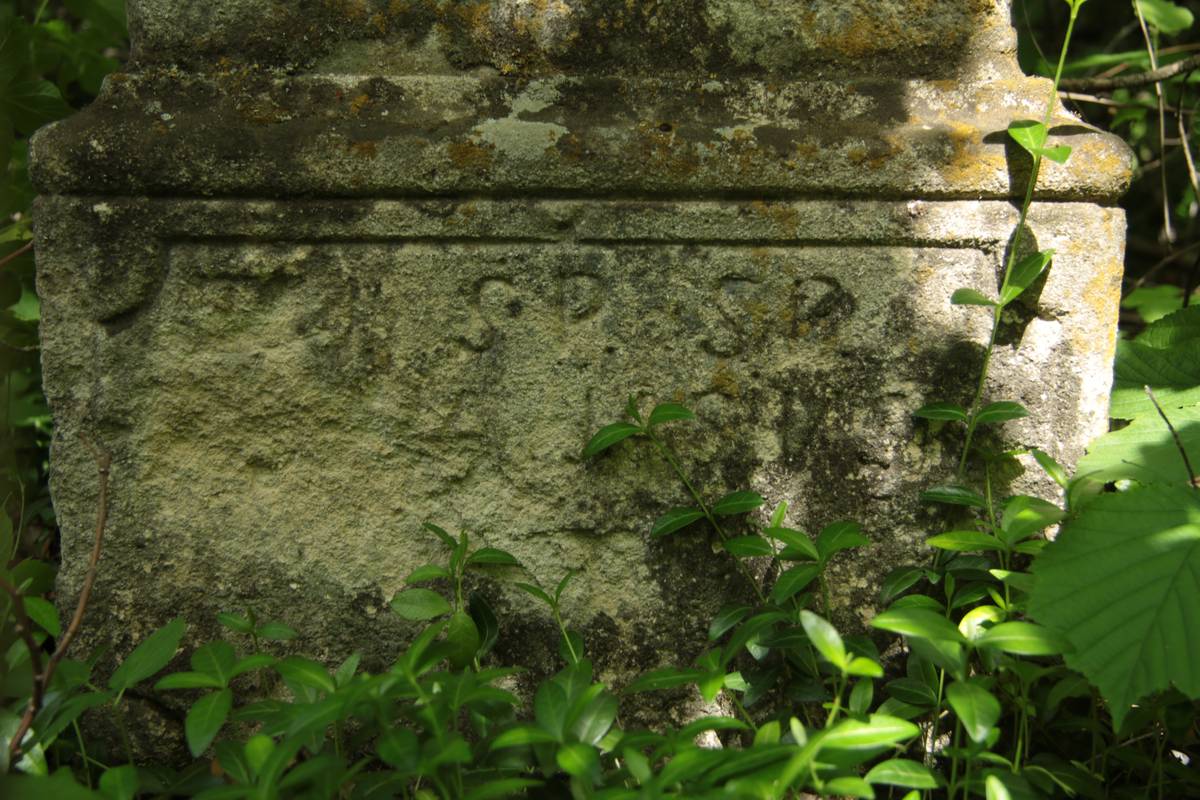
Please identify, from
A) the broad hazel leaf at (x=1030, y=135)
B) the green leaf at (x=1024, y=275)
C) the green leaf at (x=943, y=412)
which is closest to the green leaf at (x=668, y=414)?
the green leaf at (x=943, y=412)

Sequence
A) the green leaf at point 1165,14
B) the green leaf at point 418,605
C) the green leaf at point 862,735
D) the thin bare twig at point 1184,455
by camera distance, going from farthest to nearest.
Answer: the green leaf at point 1165,14
the green leaf at point 418,605
the thin bare twig at point 1184,455
the green leaf at point 862,735

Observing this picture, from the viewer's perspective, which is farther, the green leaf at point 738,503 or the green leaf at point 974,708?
the green leaf at point 738,503

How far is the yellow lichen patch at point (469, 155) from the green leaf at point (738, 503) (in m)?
0.63

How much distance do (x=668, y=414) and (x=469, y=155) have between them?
19.8 inches

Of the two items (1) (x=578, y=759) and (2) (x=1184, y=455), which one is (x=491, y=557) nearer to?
(1) (x=578, y=759)

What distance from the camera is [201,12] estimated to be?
154 centimetres

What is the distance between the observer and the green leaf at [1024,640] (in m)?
1.11

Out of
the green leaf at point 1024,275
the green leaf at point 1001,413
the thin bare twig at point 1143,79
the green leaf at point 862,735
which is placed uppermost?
the thin bare twig at point 1143,79

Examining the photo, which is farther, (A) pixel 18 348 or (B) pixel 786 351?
(A) pixel 18 348

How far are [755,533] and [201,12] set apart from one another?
4.01 feet

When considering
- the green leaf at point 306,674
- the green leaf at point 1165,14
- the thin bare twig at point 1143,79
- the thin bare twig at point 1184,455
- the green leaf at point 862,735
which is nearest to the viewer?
the green leaf at point 862,735

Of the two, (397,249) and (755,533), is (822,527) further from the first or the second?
(397,249)

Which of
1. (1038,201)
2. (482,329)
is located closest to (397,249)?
(482,329)

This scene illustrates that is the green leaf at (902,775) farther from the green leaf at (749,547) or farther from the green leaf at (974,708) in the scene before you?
the green leaf at (749,547)
